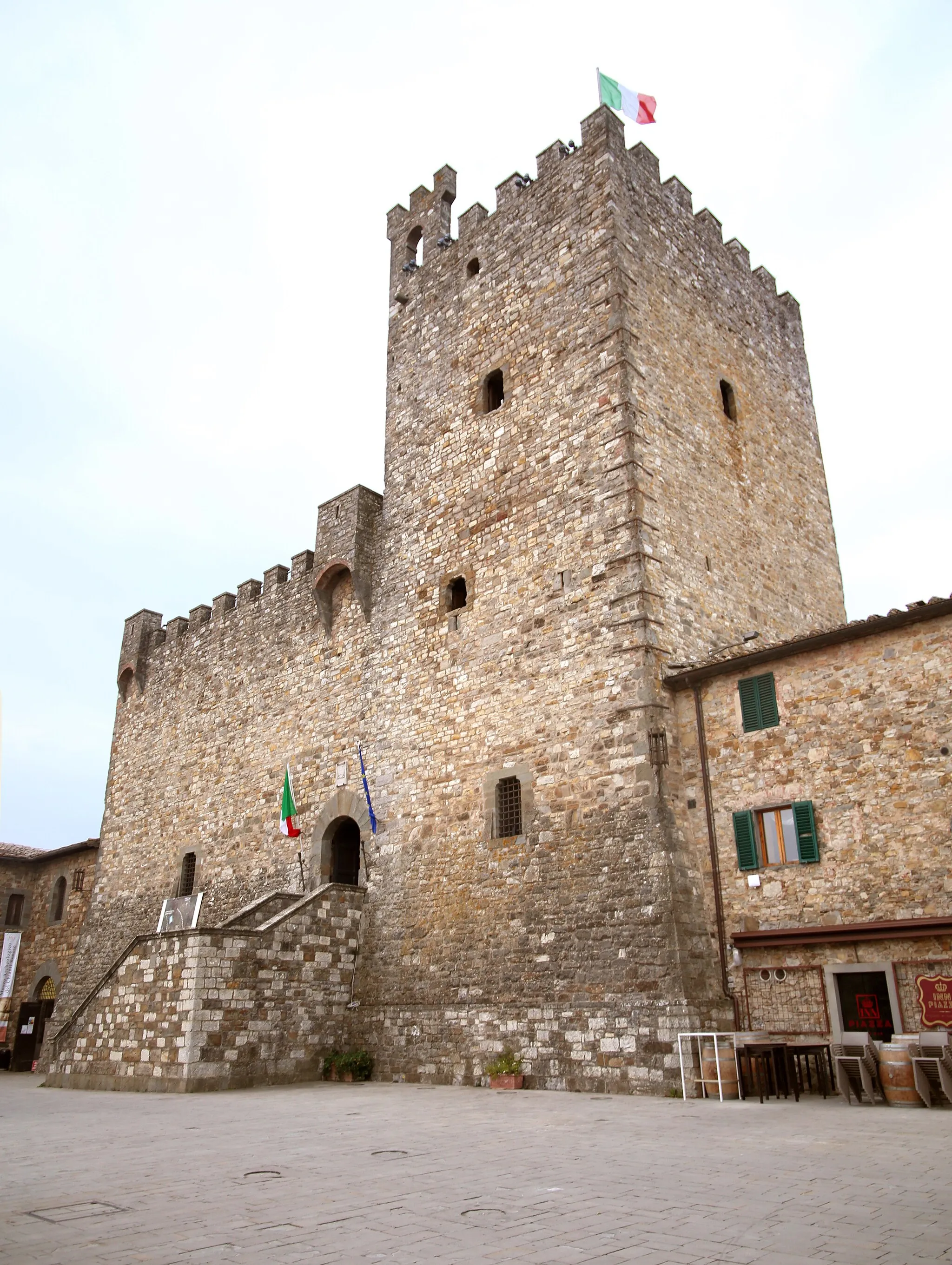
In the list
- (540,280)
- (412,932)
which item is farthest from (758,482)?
(412,932)

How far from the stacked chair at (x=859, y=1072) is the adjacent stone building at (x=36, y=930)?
19554mm

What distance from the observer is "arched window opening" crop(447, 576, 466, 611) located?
15.7 meters

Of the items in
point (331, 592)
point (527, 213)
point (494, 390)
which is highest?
point (527, 213)

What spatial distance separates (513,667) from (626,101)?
10.1 meters

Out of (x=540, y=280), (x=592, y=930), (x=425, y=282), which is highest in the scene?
(x=425, y=282)

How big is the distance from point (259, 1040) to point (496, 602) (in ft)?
24.0

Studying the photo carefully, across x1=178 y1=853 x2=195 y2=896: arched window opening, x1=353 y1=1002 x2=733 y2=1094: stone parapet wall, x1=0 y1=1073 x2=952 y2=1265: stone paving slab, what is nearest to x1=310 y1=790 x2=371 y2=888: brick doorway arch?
x1=353 y1=1002 x2=733 y2=1094: stone parapet wall

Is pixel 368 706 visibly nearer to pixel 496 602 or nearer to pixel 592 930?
pixel 496 602

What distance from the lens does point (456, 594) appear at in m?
15.8

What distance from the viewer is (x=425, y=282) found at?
18656 millimetres

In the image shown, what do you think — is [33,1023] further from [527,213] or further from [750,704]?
[527,213]

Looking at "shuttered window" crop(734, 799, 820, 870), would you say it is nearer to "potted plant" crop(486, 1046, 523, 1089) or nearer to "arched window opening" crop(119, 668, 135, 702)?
"potted plant" crop(486, 1046, 523, 1089)

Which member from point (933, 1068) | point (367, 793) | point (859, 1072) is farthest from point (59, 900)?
point (933, 1068)

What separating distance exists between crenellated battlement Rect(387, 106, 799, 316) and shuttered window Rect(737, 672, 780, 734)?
29.5 feet
